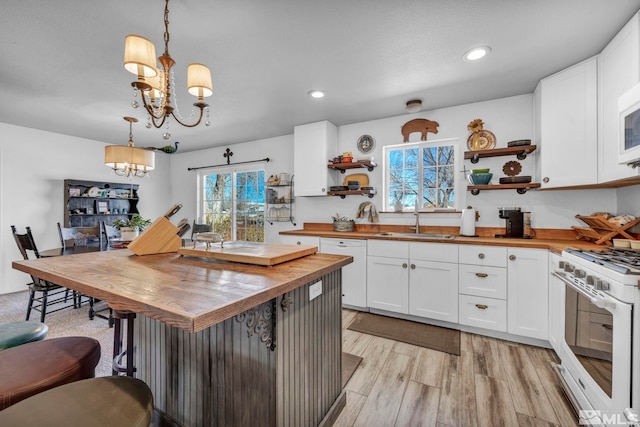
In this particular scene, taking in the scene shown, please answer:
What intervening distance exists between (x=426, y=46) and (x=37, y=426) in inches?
106

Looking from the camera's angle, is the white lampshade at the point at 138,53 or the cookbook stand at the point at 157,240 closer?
the white lampshade at the point at 138,53

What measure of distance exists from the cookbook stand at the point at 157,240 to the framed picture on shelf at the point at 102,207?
153 inches

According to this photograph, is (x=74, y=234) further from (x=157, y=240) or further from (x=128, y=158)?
(x=157, y=240)

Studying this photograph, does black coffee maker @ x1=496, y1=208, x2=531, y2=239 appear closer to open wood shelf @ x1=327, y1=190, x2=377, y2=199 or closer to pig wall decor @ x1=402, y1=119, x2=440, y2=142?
pig wall decor @ x1=402, y1=119, x2=440, y2=142

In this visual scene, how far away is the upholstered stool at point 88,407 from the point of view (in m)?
0.75

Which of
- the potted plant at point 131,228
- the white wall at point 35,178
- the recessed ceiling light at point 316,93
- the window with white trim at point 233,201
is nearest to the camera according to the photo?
the recessed ceiling light at point 316,93

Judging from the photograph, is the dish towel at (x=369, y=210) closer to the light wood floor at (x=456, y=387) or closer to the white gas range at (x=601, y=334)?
the light wood floor at (x=456, y=387)

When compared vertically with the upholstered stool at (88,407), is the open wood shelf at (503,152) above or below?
above

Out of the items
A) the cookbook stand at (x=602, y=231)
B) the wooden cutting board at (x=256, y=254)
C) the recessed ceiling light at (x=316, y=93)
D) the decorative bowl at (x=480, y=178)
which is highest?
the recessed ceiling light at (x=316, y=93)

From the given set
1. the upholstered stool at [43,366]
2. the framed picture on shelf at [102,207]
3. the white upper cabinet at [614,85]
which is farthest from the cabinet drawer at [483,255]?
the framed picture on shelf at [102,207]

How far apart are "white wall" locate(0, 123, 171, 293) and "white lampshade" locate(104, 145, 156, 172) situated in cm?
127

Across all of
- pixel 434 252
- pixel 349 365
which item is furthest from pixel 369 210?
pixel 349 365

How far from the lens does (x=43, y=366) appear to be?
1.00m

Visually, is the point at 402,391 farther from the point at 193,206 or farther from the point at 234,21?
the point at 193,206
